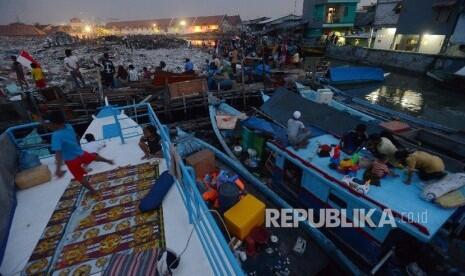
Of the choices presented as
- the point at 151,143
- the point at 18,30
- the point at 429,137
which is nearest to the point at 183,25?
the point at 18,30

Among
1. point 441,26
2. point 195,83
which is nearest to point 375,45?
point 441,26

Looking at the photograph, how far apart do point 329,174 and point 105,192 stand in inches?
225

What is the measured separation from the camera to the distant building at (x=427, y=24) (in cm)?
2383

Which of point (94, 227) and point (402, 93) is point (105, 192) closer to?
point (94, 227)

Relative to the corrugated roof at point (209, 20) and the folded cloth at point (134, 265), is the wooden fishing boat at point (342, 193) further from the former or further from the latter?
the corrugated roof at point (209, 20)

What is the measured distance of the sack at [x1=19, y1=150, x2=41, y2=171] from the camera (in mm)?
5320

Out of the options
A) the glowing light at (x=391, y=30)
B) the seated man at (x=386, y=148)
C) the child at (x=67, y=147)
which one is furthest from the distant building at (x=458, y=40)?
the child at (x=67, y=147)

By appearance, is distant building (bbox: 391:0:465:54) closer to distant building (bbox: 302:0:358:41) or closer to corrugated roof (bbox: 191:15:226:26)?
distant building (bbox: 302:0:358:41)

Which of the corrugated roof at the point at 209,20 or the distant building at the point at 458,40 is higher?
the corrugated roof at the point at 209,20

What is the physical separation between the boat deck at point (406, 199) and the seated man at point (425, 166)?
0.22m

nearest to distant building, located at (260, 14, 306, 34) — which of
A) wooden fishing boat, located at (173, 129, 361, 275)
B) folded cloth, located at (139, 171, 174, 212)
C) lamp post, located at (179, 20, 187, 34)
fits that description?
lamp post, located at (179, 20, 187, 34)

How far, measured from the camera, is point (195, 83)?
587 inches

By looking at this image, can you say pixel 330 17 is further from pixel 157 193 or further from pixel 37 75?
pixel 157 193

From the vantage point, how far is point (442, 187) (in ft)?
18.3
